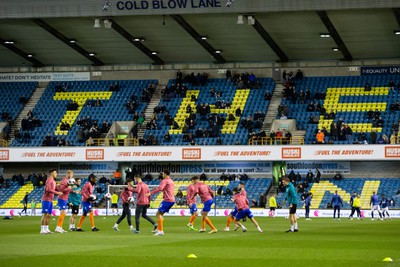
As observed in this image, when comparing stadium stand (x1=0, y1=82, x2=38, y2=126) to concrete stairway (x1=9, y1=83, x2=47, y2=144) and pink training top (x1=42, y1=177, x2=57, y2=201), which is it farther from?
pink training top (x1=42, y1=177, x2=57, y2=201)

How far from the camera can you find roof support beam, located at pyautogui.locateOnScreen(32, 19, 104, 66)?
63112mm

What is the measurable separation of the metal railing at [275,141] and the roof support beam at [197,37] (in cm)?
870

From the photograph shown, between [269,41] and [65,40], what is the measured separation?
1588 cm

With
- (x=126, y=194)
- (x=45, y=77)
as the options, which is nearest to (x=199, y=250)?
(x=126, y=194)

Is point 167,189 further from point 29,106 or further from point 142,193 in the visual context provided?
point 29,106

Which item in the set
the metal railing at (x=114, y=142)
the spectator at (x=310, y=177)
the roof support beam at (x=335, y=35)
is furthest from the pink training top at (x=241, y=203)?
the metal railing at (x=114, y=142)

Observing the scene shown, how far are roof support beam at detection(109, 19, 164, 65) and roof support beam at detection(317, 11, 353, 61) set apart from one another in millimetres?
15092

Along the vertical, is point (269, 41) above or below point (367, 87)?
above

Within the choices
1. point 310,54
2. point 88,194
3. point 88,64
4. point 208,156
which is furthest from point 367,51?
point 88,194

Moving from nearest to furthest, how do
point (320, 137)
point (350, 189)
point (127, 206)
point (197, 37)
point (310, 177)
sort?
point (127, 206)
point (350, 189)
point (320, 137)
point (310, 177)
point (197, 37)

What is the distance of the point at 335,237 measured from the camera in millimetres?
29891

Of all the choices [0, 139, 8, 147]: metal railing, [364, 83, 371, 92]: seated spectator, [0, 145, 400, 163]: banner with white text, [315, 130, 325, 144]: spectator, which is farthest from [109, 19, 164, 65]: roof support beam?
[364, 83, 371, 92]: seated spectator

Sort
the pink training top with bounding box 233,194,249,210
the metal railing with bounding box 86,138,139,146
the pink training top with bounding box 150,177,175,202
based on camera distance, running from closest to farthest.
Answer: the pink training top with bounding box 150,177,175,202, the pink training top with bounding box 233,194,249,210, the metal railing with bounding box 86,138,139,146

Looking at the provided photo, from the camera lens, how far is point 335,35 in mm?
62125
